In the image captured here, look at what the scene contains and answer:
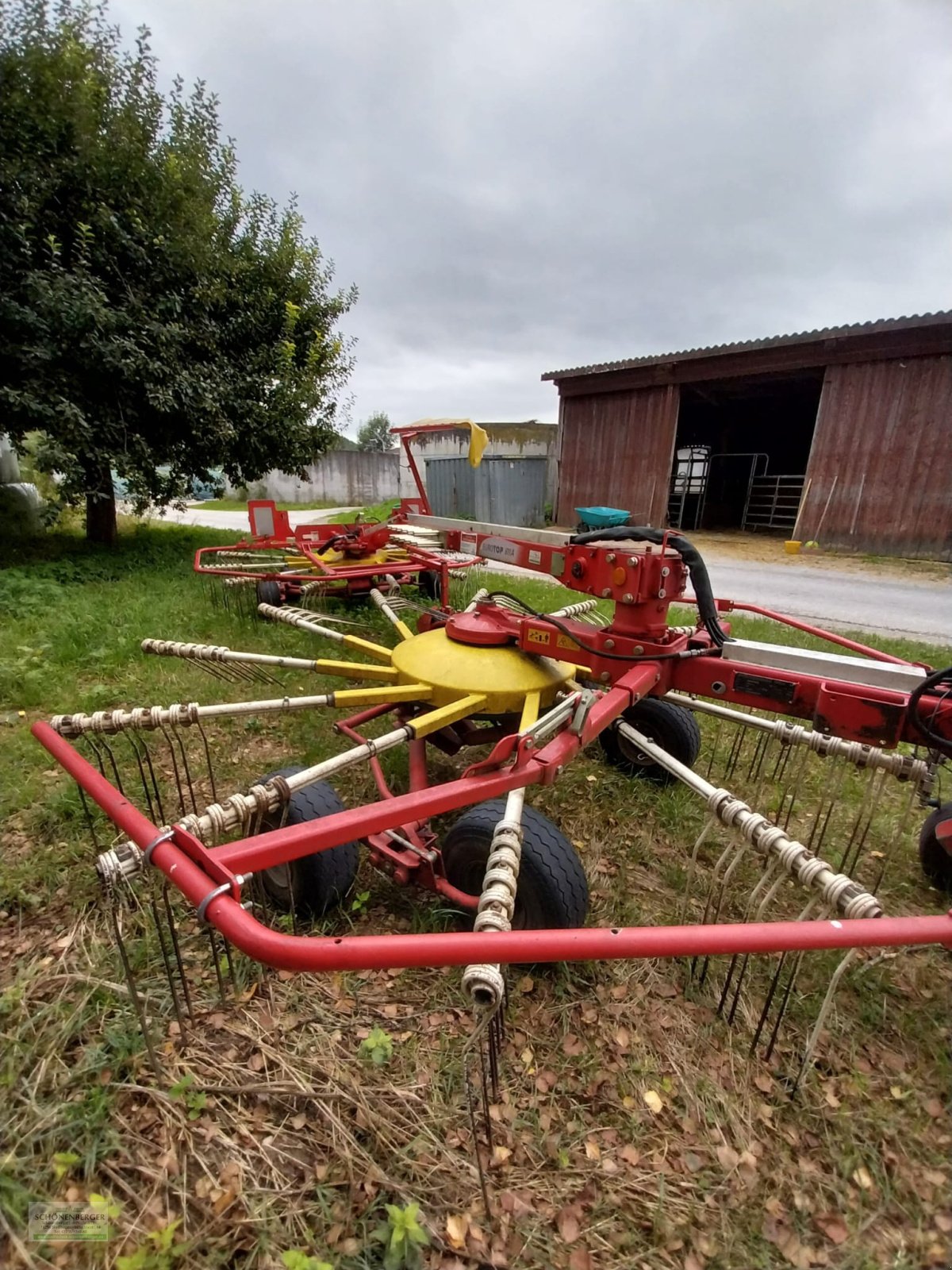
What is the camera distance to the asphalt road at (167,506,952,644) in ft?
21.7

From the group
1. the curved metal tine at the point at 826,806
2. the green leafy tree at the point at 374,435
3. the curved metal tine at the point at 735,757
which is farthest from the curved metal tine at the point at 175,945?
the green leafy tree at the point at 374,435

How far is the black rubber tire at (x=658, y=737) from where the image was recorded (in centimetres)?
293

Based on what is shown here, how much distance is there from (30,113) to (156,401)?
10.6 ft

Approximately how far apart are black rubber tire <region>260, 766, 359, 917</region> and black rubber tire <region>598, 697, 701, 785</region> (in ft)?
4.85

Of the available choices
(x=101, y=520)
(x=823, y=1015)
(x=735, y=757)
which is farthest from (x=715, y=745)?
(x=101, y=520)

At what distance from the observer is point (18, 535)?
29.0 ft

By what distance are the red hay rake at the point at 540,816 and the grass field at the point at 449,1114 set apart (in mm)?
146

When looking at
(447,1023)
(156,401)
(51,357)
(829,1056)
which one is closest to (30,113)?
(51,357)

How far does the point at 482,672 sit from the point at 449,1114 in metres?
1.42

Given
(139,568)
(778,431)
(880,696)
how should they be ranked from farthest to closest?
(778,431), (139,568), (880,696)

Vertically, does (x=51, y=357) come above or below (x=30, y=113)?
below

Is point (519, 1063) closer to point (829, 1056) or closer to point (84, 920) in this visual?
point (829, 1056)

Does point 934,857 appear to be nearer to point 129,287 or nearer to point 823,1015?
point 823,1015

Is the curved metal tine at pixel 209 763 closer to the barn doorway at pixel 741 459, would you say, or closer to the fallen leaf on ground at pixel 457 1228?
the fallen leaf on ground at pixel 457 1228
